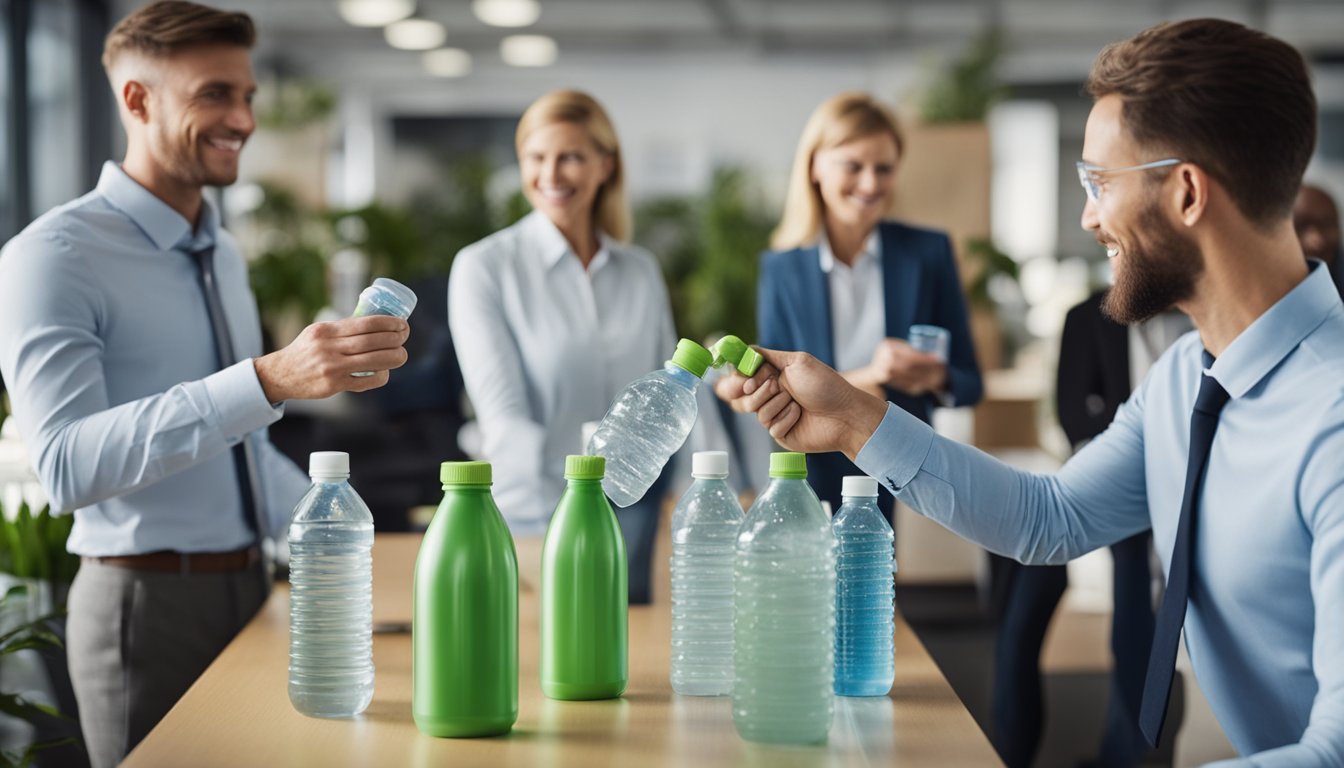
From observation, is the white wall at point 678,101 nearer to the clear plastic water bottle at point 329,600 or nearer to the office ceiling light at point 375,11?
the office ceiling light at point 375,11

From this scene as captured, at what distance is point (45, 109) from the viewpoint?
6977 mm

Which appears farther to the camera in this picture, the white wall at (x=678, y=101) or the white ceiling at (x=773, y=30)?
the white wall at (x=678, y=101)

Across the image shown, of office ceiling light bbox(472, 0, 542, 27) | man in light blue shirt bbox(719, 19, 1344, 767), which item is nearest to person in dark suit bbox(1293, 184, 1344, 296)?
man in light blue shirt bbox(719, 19, 1344, 767)

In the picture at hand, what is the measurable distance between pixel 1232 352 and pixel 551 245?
1.59 metres

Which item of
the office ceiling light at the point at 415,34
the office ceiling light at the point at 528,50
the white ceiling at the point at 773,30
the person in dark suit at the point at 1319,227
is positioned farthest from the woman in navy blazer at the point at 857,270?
the office ceiling light at the point at 528,50

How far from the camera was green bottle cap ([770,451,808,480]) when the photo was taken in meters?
1.41

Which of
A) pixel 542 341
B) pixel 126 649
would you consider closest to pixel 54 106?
pixel 542 341

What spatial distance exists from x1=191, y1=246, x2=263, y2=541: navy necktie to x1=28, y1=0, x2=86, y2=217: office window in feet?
16.4

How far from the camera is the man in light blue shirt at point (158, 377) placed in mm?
1775

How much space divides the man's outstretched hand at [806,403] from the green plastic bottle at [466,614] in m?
0.42

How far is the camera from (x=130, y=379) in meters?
2.00

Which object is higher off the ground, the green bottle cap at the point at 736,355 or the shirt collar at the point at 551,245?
the shirt collar at the point at 551,245

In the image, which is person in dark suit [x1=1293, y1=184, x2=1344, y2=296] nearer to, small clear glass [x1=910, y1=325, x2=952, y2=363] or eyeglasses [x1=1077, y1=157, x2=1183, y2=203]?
small clear glass [x1=910, y1=325, x2=952, y2=363]

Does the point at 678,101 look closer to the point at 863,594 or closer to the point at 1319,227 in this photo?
the point at 1319,227
